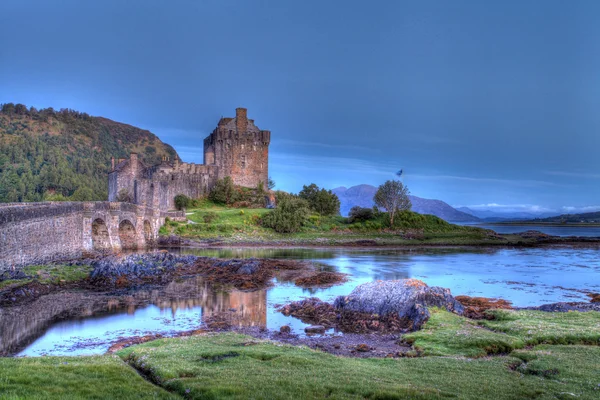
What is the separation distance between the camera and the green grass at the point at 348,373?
1041 centimetres

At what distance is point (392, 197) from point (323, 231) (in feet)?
48.8

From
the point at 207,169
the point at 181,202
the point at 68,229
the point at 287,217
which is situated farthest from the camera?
the point at 207,169

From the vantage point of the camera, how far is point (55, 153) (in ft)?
418

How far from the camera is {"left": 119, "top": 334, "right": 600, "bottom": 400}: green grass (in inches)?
410

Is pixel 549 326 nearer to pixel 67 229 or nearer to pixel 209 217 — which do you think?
pixel 67 229

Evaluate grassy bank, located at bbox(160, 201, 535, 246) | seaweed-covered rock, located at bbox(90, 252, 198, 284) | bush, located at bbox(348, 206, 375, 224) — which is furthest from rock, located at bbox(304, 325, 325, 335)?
bush, located at bbox(348, 206, 375, 224)

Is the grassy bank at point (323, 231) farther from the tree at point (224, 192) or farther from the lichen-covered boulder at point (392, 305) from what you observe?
the lichen-covered boulder at point (392, 305)

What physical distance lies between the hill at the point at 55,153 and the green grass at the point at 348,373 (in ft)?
234

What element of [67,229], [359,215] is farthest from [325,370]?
[359,215]

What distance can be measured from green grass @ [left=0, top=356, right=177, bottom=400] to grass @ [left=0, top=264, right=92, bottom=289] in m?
16.8

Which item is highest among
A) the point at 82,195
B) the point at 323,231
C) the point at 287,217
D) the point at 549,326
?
the point at 82,195

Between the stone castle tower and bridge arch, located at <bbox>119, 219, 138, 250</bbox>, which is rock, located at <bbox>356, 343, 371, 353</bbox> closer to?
bridge arch, located at <bbox>119, 219, 138, 250</bbox>

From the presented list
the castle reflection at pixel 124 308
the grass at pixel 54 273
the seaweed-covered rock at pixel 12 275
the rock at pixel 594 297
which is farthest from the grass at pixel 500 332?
the seaweed-covered rock at pixel 12 275

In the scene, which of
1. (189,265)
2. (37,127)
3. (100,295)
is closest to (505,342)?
(100,295)
